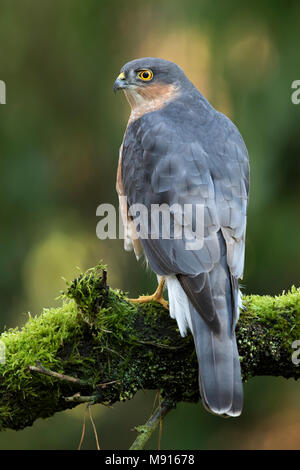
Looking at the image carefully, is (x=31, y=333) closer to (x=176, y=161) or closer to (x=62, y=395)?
(x=62, y=395)

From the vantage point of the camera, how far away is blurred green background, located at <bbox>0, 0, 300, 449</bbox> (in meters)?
6.21

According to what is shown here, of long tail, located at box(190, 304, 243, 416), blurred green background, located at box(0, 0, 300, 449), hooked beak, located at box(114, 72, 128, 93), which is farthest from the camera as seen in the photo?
blurred green background, located at box(0, 0, 300, 449)

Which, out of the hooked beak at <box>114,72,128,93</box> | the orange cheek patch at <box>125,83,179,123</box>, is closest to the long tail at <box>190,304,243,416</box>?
the orange cheek patch at <box>125,83,179,123</box>

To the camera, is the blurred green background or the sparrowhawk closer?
the sparrowhawk

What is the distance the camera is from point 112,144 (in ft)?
22.5

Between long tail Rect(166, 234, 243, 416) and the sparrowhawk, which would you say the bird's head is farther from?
long tail Rect(166, 234, 243, 416)

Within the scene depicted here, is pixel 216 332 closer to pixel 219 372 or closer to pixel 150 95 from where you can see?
pixel 219 372

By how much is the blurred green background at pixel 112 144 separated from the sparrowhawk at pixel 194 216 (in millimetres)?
1649

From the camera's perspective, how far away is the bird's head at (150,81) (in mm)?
4910

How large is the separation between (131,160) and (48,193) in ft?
8.98

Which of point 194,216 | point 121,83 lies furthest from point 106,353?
point 121,83

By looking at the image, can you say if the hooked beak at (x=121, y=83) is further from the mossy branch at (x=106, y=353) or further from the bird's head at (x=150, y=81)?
the mossy branch at (x=106, y=353)

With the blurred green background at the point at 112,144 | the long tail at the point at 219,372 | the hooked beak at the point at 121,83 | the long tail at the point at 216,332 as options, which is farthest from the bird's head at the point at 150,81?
the long tail at the point at 219,372

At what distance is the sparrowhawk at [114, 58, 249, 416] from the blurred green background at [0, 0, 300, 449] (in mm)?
1649
